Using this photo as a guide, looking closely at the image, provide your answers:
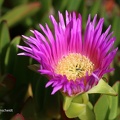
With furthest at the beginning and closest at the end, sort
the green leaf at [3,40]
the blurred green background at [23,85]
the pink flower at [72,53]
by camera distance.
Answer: the green leaf at [3,40] < the blurred green background at [23,85] < the pink flower at [72,53]

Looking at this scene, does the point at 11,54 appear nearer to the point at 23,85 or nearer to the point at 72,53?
the point at 23,85

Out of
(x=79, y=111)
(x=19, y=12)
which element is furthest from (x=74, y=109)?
(x=19, y=12)

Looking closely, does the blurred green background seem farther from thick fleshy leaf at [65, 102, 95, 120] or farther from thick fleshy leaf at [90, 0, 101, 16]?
thick fleshy leaf at [90, 0, 101, 16]

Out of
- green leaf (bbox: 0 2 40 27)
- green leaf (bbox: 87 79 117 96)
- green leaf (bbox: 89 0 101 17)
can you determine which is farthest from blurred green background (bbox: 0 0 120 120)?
green leaf (bbox: 89 0 101 17)

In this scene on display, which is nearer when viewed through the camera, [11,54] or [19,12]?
[11,54]

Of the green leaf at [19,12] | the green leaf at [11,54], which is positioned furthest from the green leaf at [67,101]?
the green leaf at [19,12]

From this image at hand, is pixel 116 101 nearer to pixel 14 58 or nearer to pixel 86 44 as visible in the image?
pixel 86 44

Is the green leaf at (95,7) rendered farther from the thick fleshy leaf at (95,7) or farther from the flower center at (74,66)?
the flower center at (74,66)
